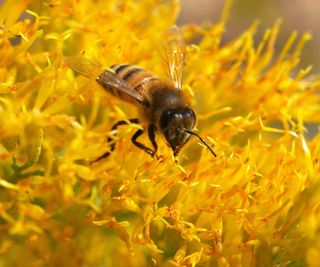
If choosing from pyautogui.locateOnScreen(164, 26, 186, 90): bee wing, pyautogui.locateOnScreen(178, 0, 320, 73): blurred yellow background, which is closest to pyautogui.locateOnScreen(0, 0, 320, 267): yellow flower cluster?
pyautogui.locateOnScreen(164, 26, 186, 90): bee wing

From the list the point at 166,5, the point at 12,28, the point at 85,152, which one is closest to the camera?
the point at 85,152

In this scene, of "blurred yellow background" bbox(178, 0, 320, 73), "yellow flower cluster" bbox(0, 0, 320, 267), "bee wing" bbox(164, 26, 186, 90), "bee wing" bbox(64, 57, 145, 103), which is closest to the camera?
"yellow flower cluster" bbox(0, 0, 320, 267)

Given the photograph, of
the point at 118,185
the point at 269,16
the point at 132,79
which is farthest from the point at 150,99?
the point at 269,16

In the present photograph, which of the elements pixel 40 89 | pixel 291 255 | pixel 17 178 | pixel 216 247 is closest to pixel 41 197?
pixel 17 178

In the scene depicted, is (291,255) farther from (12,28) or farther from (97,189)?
(12,28)

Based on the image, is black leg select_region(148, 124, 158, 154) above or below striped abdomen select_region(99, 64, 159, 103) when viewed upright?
below

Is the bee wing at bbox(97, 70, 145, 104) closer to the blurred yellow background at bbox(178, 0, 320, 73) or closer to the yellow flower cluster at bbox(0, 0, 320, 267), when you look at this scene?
the yellow flower cluster at bbox(0, 0, 320, 267)
